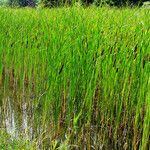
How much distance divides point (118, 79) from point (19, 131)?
3.67 feet

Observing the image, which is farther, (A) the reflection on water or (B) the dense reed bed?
→ (A) the reflection on water

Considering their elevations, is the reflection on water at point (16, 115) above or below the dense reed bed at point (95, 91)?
below

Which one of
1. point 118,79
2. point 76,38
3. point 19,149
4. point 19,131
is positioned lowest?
point 19,131

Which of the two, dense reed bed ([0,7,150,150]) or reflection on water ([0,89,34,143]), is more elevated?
dense reed bed ([0,7,150,150])

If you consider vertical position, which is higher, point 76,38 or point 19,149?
point 76,38

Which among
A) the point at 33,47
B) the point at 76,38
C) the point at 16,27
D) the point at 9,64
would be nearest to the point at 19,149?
the point at 76,38

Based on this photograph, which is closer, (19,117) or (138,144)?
(138,144)

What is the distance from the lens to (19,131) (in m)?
3.47

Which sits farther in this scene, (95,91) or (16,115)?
(16,115)

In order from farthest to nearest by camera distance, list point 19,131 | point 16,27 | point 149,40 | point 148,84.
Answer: point 16,27, point 19,131, point 149,40, point 148,84

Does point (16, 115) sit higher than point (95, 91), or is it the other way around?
point (95, 91)

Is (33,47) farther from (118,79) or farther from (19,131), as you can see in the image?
(118,79)

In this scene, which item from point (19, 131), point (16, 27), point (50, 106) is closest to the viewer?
point (50, 106)

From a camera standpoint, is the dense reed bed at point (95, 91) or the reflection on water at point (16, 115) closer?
the dense reed bed at point (95, 91)
